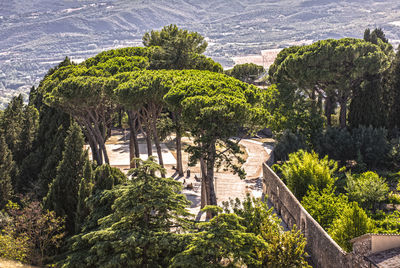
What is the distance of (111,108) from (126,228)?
24.4 meters

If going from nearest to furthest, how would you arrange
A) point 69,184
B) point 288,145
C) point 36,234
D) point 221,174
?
1. point 36,234
2. point 69,184
3. point 288,145
4. point 221,174

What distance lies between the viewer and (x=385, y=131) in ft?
126

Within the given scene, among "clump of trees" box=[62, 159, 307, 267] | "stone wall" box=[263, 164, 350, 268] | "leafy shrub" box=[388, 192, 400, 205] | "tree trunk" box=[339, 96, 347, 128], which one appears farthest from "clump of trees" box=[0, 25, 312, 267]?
"tree trunk" box=[339, 96, 347, 128]

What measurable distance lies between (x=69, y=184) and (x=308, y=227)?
1390 centimetres

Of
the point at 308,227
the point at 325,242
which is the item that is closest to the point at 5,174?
the point at 308,227

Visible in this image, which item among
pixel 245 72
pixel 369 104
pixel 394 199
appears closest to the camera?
pixel 394 199

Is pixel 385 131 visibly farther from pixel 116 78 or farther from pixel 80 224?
pixel 80 224

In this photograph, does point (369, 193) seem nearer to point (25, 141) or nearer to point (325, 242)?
point (325, 242)

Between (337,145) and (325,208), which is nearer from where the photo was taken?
(325,208)

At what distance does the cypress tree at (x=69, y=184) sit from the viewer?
88.2 feet

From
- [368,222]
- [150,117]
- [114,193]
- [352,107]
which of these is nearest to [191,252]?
[114,193]

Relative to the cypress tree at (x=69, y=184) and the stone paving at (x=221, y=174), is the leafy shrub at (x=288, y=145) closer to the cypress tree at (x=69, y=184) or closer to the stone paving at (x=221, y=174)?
the stone paving at (x=221, y=174)

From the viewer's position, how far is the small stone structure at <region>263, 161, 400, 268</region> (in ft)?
56.7

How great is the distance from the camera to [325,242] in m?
21.1
